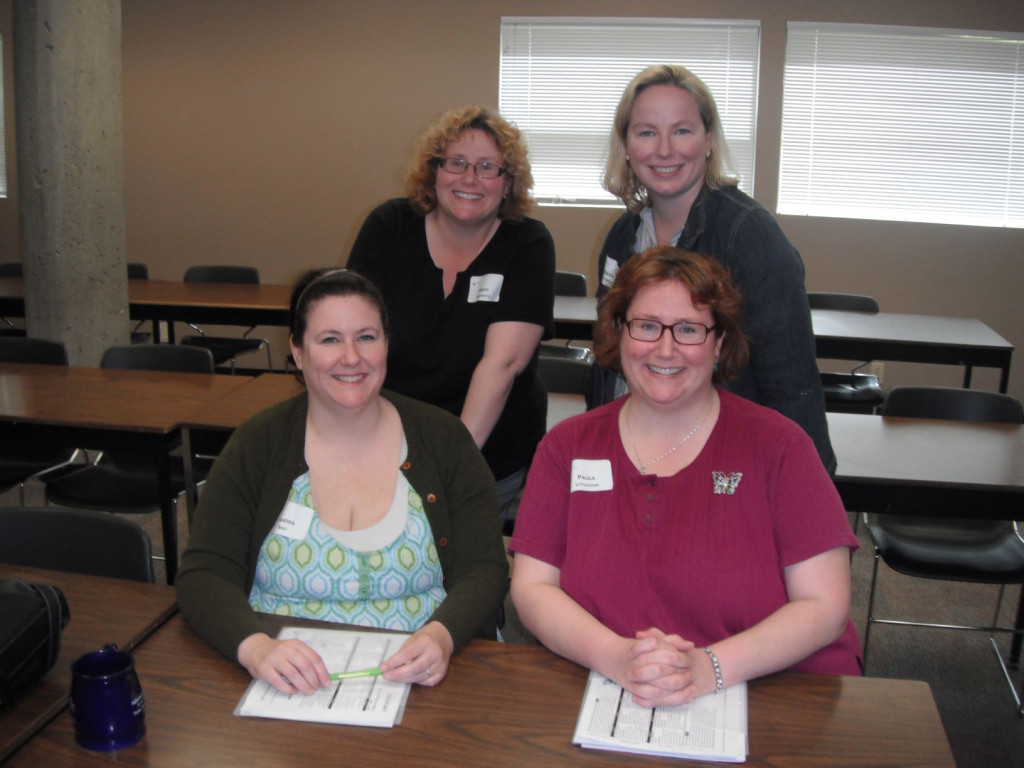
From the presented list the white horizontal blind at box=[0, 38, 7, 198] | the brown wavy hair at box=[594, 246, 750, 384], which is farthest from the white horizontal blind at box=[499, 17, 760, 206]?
the brown wavy hair at box=[594, 246, 750, 384]

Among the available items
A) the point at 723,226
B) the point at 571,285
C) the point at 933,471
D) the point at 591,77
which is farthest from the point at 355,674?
the point at 591,77

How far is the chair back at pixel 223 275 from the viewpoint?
243 inches

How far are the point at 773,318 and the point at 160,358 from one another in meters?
2.85

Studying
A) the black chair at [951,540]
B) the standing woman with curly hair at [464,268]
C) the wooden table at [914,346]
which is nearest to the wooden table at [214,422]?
the standing woman with curly hair at [464,268]

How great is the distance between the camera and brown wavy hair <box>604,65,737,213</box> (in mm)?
2023

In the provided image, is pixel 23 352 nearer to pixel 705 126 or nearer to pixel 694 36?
pixel 705 126

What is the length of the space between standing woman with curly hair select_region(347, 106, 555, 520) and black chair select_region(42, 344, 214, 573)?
1.32 meters

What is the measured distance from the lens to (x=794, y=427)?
1.66m

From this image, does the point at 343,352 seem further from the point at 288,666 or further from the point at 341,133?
the point at 341,133

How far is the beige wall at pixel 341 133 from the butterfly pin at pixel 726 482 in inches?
206

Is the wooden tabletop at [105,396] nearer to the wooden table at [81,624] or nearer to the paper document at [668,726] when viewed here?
the wooden table at [81,624]

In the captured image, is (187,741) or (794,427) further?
(794,427)

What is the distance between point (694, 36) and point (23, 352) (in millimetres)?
4856

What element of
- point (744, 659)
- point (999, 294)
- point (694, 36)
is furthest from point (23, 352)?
point (999, 294)
